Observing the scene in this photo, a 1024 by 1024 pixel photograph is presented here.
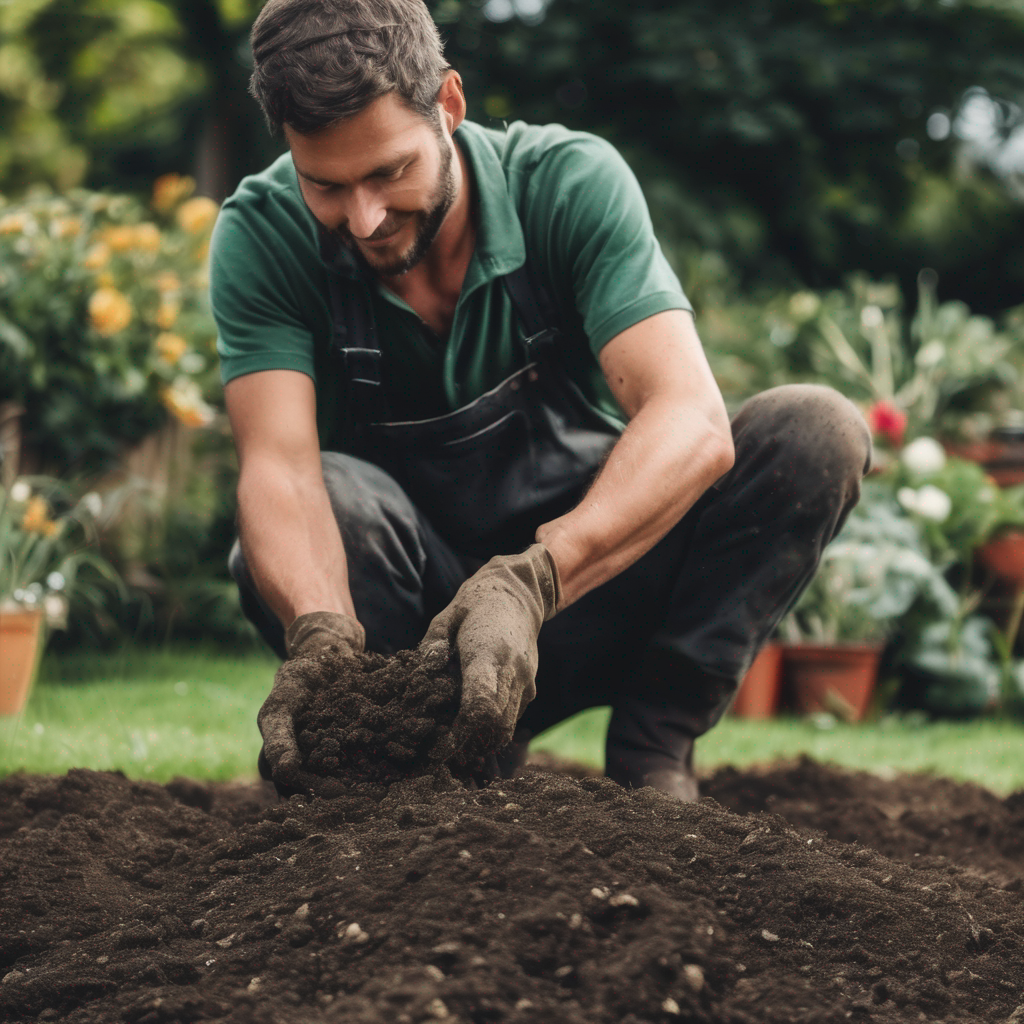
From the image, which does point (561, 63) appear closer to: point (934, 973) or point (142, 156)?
point (142, 156)

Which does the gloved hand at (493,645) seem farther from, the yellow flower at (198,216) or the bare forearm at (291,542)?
the yellow flower at (198,216)

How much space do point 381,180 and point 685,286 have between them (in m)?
3.67

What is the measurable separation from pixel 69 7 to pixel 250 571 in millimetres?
6485

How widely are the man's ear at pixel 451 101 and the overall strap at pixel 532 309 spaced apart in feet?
0.97

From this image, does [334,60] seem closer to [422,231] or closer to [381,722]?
[422,231]

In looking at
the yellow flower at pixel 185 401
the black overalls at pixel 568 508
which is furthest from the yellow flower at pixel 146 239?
the black overalls at pixel 568 508

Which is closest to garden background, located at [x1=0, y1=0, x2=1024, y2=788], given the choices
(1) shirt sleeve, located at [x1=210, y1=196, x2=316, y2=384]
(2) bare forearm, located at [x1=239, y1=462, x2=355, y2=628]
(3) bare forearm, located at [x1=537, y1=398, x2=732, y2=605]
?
(2) bare forearm, located at [x1=239, y1=462, x2=355, y2=628]

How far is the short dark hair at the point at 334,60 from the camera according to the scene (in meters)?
1.82

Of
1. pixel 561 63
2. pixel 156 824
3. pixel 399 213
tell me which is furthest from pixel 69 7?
pixel 156 824

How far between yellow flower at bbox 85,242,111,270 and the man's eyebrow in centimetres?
194

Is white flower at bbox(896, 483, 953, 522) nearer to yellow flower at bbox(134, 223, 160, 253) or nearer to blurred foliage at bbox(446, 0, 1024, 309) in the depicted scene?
blurred foliage at bbox(446, 0, 1024, 309)

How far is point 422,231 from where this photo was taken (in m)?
2.02

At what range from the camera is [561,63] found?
234 inches

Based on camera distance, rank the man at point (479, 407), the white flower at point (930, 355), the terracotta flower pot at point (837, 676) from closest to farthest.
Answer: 1. the man at point (479, 407)
2. the terracotta flower pot at point (837, 676)
3. the white flower at point (930, 355)
